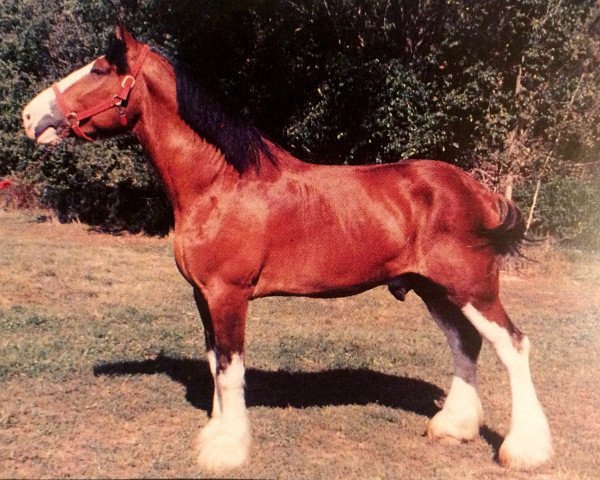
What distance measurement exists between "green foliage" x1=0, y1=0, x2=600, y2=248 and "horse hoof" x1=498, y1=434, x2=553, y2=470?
810 centimetres

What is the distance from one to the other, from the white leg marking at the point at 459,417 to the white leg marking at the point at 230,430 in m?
1.67

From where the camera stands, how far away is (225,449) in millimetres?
4367

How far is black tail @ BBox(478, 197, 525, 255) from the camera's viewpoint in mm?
4703

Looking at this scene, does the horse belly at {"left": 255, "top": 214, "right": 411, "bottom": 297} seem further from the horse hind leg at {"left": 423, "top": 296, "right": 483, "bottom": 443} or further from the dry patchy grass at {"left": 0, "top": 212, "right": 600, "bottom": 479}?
the dry patchy grass at {"left": 0, "top": 212, "right": 600, "bottom": 479}

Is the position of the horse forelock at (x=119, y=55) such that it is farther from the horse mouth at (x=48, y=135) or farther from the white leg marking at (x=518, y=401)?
the white leg marking at (x=518, y=401)

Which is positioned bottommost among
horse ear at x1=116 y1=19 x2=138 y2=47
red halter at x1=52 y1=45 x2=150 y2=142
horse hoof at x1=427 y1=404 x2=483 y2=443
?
horse hoof at x1=427 y1=404 x2=483 y2=443

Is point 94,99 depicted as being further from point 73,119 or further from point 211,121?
point 211,121

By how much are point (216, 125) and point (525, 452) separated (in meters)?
3.31

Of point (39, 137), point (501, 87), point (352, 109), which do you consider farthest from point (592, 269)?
point (39, 137)

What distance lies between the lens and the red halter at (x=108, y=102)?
4.21m

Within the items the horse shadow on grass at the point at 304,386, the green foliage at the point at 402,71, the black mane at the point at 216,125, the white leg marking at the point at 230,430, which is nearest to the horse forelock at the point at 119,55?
the black mane at the point at 216,125

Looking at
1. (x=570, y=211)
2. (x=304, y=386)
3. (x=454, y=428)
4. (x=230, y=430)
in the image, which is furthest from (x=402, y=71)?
(x=230, y=430)

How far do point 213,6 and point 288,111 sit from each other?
2.80 m

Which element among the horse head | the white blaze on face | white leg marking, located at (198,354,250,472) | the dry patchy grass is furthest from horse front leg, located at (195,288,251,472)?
the white blaze on face
